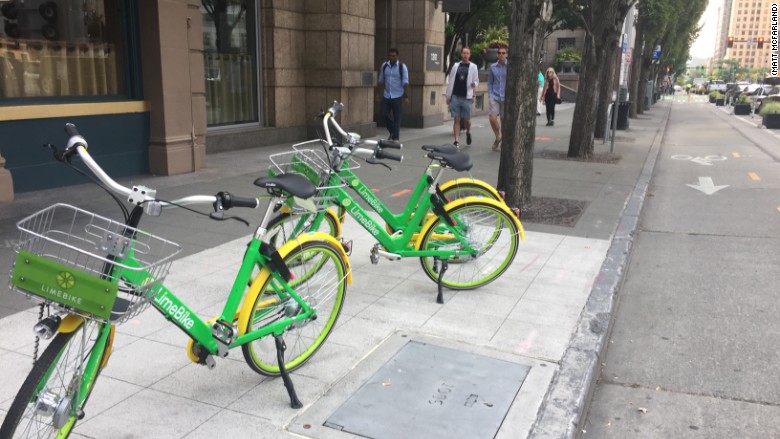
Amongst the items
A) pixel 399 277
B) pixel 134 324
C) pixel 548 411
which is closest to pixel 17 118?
pixel 134 324

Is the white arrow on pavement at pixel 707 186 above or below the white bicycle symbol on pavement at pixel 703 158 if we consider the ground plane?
below

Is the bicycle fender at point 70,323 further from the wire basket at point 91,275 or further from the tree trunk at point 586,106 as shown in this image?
the tree trunk at point 586,106

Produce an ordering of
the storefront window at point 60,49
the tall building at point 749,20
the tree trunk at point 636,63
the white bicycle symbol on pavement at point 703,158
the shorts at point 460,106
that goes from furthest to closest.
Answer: the tall building at point 749,20 → the tree trunk at point 636,63 → the white bicycle symbol on pavement at point 703,158 → the shorts at point 460,106 → the storefront window at point 60,49

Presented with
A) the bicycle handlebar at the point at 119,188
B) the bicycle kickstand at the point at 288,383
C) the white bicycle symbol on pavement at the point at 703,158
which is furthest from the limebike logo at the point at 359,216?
the white bicycle symbol on pavement at the point at 703,158

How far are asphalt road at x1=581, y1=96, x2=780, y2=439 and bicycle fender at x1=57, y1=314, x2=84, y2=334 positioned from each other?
8.68ft

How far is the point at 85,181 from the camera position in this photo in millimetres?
8914

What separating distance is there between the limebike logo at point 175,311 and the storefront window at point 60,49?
667 centimetres

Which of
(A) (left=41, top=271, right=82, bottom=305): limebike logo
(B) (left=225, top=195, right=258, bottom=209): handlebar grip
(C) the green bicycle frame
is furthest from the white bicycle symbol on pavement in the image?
(A) (left=41, top=271, right=82, bottom=305): limebike logo

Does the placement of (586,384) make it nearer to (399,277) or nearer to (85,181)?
(399,277)

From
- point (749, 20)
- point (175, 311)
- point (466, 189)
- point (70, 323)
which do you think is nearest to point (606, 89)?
point (466, 189)

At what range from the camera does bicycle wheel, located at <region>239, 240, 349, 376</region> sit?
351 centimetres

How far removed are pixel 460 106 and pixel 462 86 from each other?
0.44 m

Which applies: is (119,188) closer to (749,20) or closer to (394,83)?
(394,83)

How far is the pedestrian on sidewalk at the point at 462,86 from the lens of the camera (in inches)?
537
